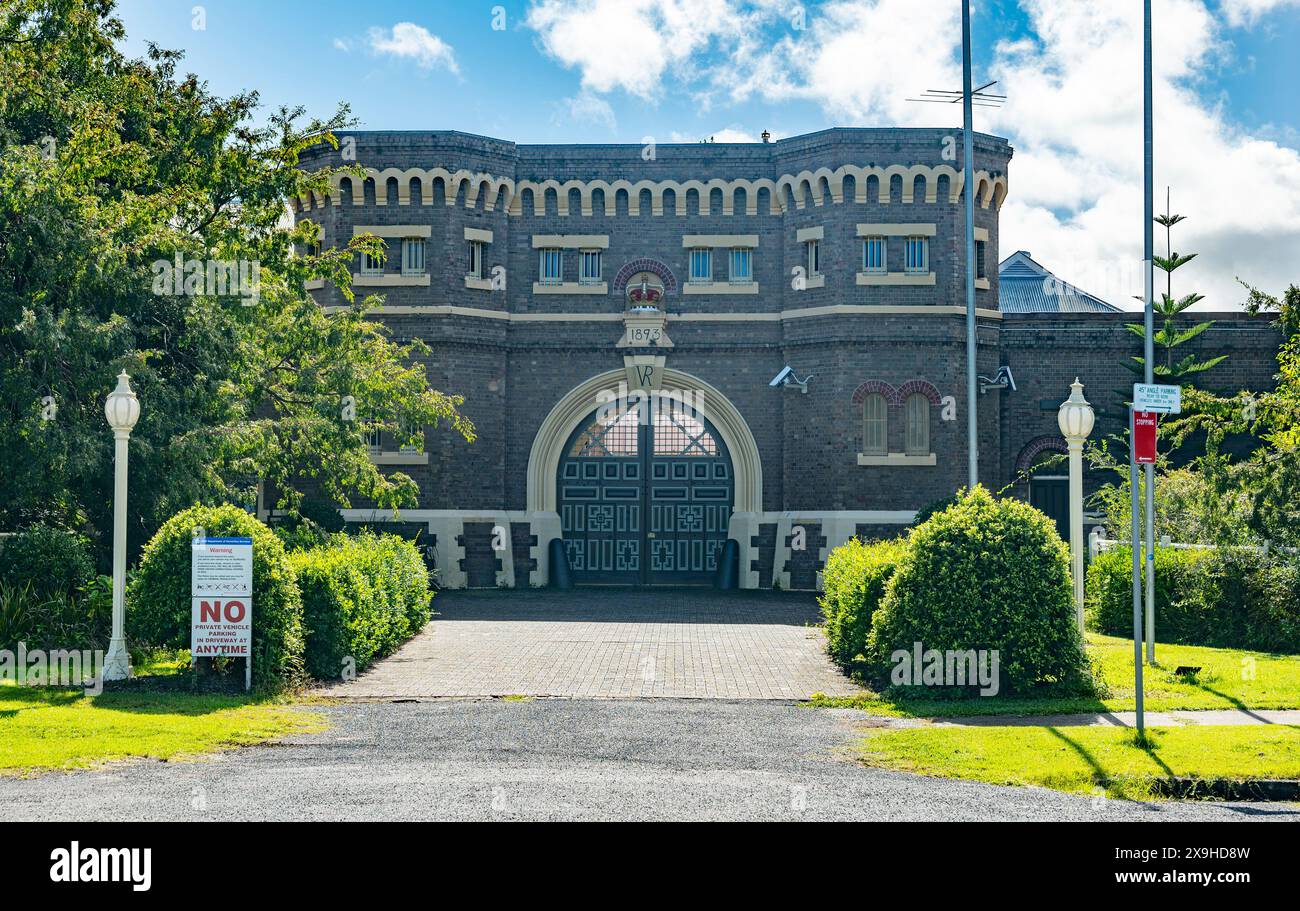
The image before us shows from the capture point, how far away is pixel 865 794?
9188 millimetres

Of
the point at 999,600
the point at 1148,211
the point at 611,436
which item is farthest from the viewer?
the point at 611,436

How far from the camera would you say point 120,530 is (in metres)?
14.6

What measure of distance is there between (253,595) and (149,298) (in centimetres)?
564

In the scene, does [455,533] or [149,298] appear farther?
[455,533]

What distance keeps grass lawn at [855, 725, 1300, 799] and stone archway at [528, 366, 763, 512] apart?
18.3 metres

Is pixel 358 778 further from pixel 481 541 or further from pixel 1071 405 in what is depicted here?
pixel 481 541

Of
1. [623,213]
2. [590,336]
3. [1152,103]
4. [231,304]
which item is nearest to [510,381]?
[590,336]

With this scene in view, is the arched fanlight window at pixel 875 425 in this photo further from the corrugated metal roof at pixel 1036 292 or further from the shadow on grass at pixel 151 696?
the corrugated metal roof at pixel 1036 292

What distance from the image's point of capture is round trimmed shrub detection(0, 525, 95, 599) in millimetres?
16828

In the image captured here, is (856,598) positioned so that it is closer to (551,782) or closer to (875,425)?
(551,782)

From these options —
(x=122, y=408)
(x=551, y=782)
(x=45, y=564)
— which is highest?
(x=122, y=408)

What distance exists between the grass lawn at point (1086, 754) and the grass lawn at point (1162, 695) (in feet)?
3.98

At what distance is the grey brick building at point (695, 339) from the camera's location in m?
29.3

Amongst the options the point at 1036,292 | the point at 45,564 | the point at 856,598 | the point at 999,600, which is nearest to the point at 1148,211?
the point at 856,598
